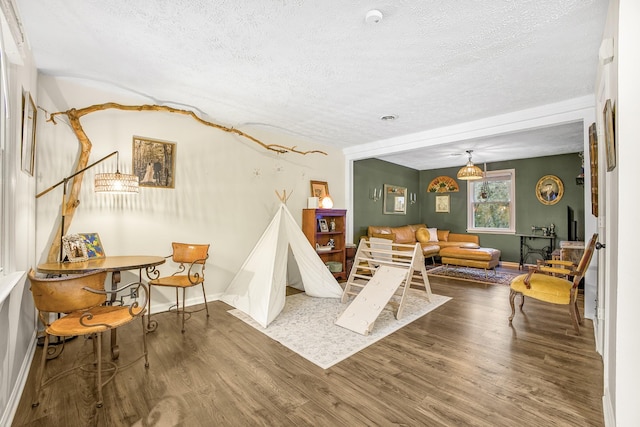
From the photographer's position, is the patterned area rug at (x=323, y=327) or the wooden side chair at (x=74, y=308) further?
the patterned area rug at (x=323, y=327)

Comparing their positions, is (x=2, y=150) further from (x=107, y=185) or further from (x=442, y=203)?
(x=442, y=203)

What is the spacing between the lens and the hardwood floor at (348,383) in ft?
5.83

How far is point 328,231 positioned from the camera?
17.4 feet

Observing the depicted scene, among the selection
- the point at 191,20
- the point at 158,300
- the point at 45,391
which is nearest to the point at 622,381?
the point at 191,20

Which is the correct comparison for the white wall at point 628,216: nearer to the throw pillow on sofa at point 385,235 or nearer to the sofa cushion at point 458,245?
the throw pillow on sofa at point 385,235

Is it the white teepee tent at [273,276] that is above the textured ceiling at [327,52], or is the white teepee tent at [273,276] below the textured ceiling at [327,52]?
below

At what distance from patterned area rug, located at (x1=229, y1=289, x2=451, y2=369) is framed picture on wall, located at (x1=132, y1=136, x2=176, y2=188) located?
1.80 metres

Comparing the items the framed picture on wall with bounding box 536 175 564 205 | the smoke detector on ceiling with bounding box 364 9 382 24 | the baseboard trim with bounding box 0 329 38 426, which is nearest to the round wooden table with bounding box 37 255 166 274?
the baseboard trim with bounding box 0 329 38 426

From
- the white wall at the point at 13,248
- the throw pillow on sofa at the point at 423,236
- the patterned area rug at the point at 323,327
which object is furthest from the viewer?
the throw pillow on sofa at the point at 423,236

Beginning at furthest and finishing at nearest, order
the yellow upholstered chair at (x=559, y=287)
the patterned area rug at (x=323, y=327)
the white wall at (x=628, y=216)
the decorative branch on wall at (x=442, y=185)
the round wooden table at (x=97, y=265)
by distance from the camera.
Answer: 1. the decorative branch on wall at (x=442, y=185)
2. the yellow upholstered chair at (x=559, y=287)
3. the patterned area rug at (x=323, y=327)
4. the round wooden table at (x=97, y=265)
5. the white wall at (x=628, y=216)

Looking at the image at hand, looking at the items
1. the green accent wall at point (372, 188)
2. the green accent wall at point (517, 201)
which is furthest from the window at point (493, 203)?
the green accent wall at point (372, 188)

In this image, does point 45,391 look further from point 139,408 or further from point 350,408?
point 350,408

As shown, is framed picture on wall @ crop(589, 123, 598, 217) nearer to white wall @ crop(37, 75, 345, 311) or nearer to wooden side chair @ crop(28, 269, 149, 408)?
wooden side chair @ crop(28, 269, 149, 408)

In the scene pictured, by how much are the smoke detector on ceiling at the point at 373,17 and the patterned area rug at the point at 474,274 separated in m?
4.78
